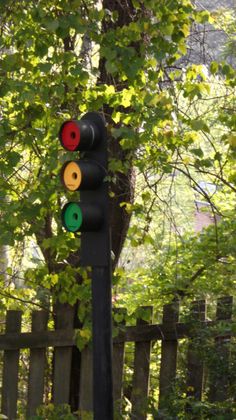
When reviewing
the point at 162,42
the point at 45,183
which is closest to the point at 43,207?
the point at 45,183

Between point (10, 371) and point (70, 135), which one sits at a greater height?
point (70, 135)

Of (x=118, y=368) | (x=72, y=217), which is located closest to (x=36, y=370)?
(x=118, y=368)

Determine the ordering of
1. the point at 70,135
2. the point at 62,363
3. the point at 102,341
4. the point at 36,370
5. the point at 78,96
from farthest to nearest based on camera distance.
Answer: the point at 62,363, the point at 36,370, the point at 78,96, the point at 70,135, the point at 102,341

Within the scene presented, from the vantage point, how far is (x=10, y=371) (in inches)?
276

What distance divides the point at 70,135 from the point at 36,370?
9.86 ft

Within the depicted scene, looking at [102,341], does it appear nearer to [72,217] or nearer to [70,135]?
[72,217]

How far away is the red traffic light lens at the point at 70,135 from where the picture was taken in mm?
4609

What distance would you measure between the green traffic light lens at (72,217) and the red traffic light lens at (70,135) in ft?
1.05

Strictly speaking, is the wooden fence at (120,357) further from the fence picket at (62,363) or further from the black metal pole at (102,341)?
the black metal pole at (102,341)

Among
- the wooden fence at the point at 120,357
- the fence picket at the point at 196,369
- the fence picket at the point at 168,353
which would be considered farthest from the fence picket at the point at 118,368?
the fence picket at the point at 196,369

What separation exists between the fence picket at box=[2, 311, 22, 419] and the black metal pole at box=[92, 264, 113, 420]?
2.50 m

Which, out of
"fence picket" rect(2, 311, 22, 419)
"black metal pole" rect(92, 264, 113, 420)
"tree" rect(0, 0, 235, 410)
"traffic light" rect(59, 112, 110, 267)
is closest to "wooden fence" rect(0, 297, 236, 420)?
"fence picket" rect(2, 311, 22, 419)

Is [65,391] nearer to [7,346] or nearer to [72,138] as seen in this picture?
[7,346]

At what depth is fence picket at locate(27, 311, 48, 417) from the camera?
7066 mm
